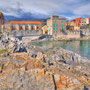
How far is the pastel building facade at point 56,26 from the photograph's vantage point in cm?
5437

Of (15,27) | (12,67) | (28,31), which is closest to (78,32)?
(28,31)

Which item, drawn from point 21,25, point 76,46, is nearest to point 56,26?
point 21,25

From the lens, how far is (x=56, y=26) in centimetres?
5500

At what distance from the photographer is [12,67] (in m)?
7.74

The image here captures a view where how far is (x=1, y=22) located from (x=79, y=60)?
52.6 metres

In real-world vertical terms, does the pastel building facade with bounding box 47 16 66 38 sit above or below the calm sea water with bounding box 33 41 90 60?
above

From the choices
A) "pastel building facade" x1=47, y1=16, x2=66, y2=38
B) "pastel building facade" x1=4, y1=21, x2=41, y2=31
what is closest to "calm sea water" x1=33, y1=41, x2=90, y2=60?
"pastel building facade" x1=47, y1=16, x2=66, y2=38

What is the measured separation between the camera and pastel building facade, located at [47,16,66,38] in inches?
2141

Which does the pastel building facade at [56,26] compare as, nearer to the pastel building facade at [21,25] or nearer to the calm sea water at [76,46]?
the pastel building facade at [21,25]

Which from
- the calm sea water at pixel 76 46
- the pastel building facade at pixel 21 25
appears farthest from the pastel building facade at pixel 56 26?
the calm sea water at pixel 76 46

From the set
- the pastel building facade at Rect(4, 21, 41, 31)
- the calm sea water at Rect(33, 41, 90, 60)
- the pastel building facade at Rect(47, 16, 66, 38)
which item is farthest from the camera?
the pastel building facade at Rect(4, 21, 41, 31)

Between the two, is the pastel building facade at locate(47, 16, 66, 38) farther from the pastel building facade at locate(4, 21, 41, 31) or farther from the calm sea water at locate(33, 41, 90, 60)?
the calm sea water at locate(33, 41, 90, 60)

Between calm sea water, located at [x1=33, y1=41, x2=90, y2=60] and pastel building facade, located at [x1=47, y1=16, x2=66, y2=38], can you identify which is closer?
calm sea water, located at [x1=33, y1=41, x2=90, y2=60]

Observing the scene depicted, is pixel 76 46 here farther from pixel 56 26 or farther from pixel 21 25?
pixel 21 25
